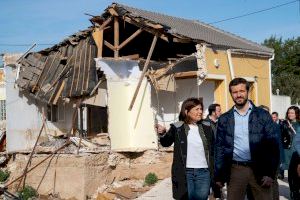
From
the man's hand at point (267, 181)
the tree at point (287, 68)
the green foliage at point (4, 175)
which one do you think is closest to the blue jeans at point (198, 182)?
the man's hand at point (267, 181)

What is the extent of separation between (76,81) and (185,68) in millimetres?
3654

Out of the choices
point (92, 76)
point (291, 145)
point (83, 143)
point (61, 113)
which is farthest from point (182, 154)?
point (61, 113)

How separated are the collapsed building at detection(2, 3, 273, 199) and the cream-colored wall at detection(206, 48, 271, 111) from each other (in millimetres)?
31

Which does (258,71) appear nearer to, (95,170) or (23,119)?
(95,170)

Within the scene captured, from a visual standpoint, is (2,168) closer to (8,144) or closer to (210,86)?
(8,144)

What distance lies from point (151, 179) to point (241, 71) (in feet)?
17.1

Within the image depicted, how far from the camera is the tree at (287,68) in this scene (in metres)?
40.5

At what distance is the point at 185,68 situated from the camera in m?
16.5

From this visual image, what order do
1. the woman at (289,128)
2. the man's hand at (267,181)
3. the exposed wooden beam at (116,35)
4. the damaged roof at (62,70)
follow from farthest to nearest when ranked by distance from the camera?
the damaged roof at (62,70) < the exposed wooden beam at (116,35) < the woman at (289,128) < the man's hand at (267,181)

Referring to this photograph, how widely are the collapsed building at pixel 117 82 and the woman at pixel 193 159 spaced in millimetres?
8051

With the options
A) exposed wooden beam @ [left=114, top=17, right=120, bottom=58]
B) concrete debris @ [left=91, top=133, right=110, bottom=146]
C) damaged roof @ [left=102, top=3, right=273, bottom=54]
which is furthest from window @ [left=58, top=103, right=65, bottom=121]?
damaged roof @ [left=102, top=3, right=273, bottom=54]

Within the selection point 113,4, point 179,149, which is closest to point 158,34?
point 113,4

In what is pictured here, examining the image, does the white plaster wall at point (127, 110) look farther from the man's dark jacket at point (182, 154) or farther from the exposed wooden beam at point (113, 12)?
the man's dark jacket at point (182, 154)

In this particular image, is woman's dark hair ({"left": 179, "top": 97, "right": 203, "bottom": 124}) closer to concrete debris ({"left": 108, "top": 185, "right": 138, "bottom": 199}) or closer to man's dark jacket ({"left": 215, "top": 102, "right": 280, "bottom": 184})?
man's dark jacket ({"left": 215, "top": 102, "right": 280, "bottom": 184})
